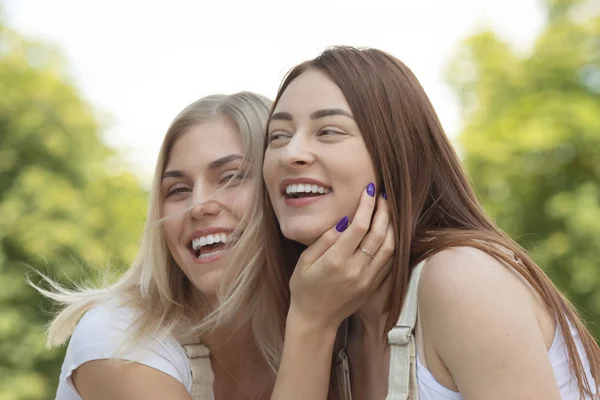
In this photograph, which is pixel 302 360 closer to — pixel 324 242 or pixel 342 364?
pixel 342 364

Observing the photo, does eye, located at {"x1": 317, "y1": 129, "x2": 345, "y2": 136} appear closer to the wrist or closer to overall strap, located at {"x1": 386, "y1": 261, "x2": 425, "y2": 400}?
overall strap, located at {"x1": 386, "y1": 261, "x2": 425, "y2": 400}

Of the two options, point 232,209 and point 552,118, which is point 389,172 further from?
point 552,118

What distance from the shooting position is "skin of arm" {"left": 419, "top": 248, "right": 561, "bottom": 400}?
2266 mm

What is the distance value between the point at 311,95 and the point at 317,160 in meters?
0.24

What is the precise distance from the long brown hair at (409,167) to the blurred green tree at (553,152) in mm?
9539

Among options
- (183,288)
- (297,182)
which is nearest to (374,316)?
(297,182)

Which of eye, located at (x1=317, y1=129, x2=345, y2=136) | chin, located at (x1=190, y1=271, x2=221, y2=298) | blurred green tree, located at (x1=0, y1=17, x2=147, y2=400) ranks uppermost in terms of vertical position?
eye, located at (x1=317, y1=129, x2=345, y2=136)

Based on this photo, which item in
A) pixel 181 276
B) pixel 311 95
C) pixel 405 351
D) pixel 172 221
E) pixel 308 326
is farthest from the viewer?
pixel 181 276

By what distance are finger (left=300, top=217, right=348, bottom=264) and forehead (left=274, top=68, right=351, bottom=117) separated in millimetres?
399

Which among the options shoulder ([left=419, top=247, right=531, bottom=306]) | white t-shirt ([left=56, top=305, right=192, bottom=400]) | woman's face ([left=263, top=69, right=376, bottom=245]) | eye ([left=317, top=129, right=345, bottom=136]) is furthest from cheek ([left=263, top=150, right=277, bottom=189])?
white t-shirt ([left=56, top=305, right=192, bottom=400])

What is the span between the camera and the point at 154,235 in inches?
142

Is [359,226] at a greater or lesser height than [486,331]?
greater

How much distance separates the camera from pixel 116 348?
3.24m

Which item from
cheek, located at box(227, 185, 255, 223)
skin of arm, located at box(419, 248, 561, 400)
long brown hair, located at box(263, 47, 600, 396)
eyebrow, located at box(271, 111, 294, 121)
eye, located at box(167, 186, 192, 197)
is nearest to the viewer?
skin of arm, located at box(419, 248, 561, 400)
